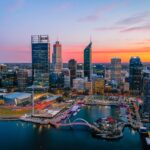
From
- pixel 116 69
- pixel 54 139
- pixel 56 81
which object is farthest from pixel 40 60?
pixel 54 139

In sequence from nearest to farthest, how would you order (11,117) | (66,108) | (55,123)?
(55,123) → (11,117) → (66,108)

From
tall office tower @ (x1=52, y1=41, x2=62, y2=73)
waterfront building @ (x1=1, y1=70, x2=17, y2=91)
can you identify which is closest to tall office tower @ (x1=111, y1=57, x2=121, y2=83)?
tall office tower @ (x1=52, y1=41, x2=62, y2=73)

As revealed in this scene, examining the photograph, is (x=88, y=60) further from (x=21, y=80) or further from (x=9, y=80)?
(x=9, y=80)

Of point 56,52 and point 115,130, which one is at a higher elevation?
point 56,52

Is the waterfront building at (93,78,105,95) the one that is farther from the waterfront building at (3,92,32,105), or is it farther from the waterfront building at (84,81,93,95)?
the waterfront building at (3,92,32,105)

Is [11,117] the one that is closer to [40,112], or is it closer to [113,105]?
[40,112]

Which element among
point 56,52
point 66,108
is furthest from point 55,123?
point 56,52
